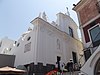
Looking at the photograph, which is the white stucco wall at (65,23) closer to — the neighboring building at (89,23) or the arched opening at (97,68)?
the neighboring building at (89,23)

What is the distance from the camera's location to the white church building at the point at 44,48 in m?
14.2

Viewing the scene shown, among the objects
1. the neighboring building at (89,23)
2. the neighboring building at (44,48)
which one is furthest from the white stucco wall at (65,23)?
the neighboring building at (89,23)

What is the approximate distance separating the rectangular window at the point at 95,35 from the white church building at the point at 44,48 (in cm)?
463

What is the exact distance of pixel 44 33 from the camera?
16.2 meters

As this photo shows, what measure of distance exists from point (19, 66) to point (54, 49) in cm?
493

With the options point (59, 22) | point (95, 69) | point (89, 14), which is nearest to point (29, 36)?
point (59, 22)

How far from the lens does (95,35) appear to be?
37.4 feet

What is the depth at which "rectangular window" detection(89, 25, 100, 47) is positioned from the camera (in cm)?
1095

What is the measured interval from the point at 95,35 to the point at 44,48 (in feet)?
20.9

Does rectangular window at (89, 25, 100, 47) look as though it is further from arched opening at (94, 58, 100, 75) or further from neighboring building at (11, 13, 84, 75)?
neighboring building at (11, 13, 84, 75)

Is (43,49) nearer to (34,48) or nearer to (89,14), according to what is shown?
(34,48)

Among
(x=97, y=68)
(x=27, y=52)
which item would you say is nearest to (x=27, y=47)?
(x=27, y=52)

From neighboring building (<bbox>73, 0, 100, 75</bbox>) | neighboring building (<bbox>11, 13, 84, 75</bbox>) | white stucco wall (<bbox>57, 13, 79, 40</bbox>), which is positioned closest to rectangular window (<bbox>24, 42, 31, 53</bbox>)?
neighboring building (<bbox>11, 13, 84, 75</bbox>)

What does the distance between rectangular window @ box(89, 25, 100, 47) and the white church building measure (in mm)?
4632
